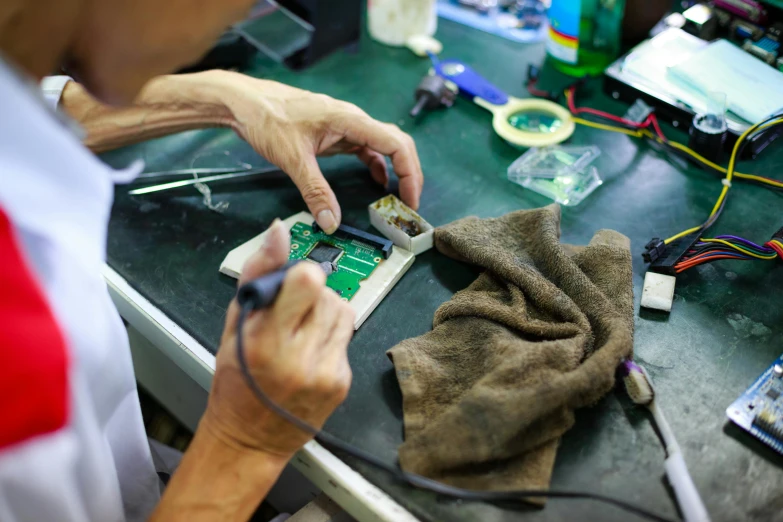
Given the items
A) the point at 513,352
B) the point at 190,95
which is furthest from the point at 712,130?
the point at 190,95

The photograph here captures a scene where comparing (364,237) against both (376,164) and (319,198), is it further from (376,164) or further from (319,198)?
(376,164)

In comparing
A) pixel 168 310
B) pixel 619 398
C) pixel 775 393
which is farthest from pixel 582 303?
pixel 168 310

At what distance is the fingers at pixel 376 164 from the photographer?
43.4 inches

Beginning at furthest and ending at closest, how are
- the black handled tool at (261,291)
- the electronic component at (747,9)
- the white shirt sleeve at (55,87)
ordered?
the electronic component at (747,9) < the white shirt sleeve at (55,87) < the black handled tool at (261,291)

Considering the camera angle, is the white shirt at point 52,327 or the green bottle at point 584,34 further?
the green bottle at point 584,34

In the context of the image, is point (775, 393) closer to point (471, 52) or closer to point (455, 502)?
point (455, 502)

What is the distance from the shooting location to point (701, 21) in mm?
1278

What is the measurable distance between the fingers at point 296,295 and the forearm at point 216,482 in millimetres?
173

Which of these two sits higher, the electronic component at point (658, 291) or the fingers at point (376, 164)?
the electronic component at point (658, 291)

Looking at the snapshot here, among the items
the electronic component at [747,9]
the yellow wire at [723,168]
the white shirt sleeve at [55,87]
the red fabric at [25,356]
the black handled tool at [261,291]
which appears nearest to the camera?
the red fabric at [25,356]

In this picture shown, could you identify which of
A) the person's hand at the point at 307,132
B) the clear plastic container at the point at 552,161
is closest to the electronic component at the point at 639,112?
the clear plastic container at the point at 552,161

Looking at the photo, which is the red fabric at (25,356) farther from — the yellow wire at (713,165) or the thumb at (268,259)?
the yellow wire at (713,165)

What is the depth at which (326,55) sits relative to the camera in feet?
4.75

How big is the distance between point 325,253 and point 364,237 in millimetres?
69
